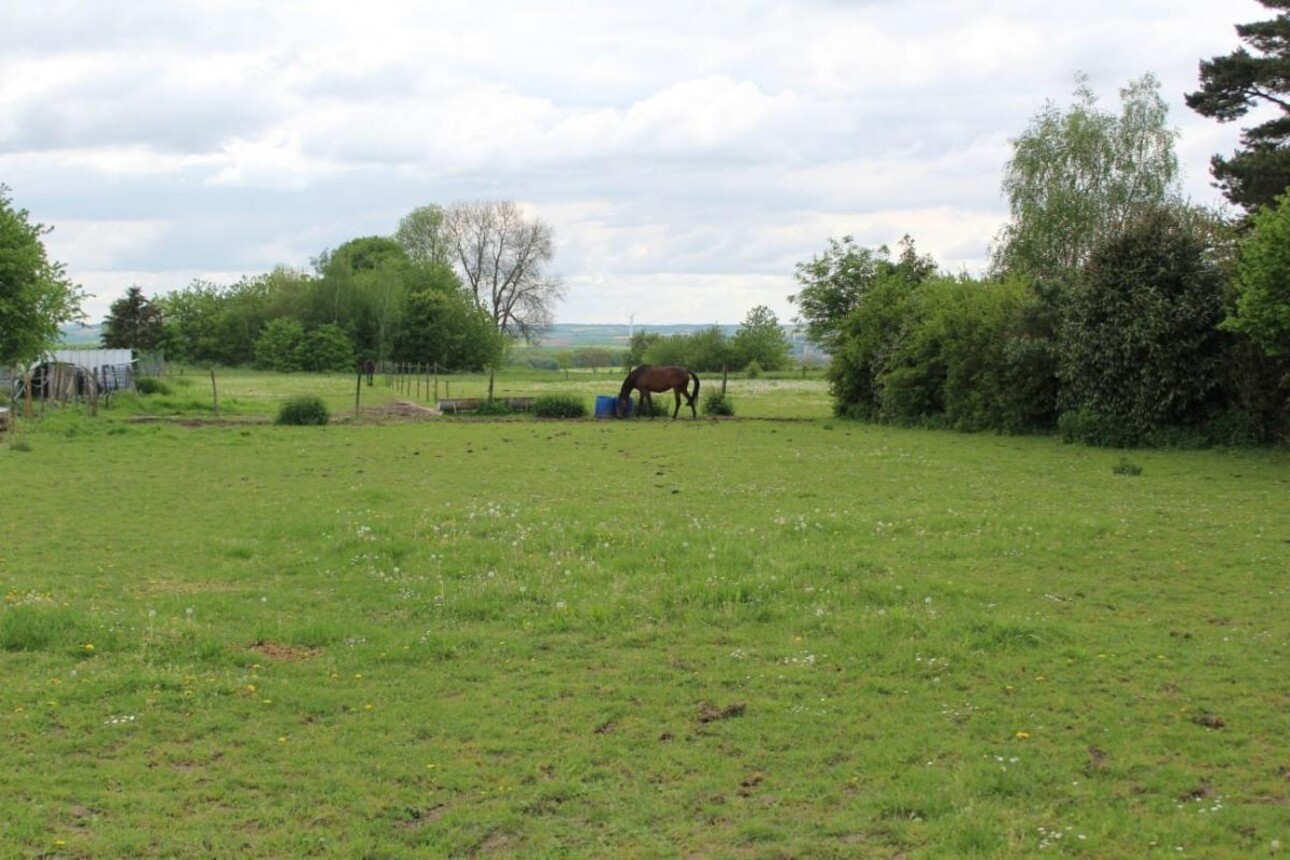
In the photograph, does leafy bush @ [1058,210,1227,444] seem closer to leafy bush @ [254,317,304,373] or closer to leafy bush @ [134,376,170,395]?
leafy bush @ [134,376,170,395]

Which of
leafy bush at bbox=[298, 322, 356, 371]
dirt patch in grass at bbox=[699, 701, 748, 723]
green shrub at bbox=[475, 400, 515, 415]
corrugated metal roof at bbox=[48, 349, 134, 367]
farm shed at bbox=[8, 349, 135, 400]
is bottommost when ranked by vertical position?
dirt patch in grass at bbox=[699, 701, 748, 723]

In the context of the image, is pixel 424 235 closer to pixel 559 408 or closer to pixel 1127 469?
pixel 559 408

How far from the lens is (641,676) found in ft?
27.2

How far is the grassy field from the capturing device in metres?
5.78

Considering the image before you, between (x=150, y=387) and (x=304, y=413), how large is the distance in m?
17.2

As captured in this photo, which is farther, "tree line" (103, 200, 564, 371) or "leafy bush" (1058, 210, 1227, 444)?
"tree line" (103, 200, 564, 371)

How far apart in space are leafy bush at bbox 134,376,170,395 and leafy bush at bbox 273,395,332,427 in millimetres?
15201

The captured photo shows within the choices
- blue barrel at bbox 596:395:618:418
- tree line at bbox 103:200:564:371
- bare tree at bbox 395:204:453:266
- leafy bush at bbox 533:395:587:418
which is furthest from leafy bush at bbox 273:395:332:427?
bare tree at bbox 395:204:453:266

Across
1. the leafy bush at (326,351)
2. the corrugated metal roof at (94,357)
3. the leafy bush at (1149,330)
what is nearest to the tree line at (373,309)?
the leafy bush at (326,351)

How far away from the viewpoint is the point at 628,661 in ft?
28.5

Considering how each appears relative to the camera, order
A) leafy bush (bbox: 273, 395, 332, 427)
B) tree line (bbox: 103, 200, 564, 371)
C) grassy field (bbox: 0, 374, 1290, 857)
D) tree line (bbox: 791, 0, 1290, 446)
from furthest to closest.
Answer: tree line (bbox: 103, 200, 564, 371) → leafy bush (bbox: 273, 395, 332, 427) → tree line (bbox: 791, 0, 1290, 446) → grassy field (bbox: 0, 374, 1290, 857)

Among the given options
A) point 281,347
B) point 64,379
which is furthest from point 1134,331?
point 281,347

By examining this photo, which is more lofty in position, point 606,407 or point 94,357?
point 94,357

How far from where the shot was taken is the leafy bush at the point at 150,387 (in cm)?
4628
